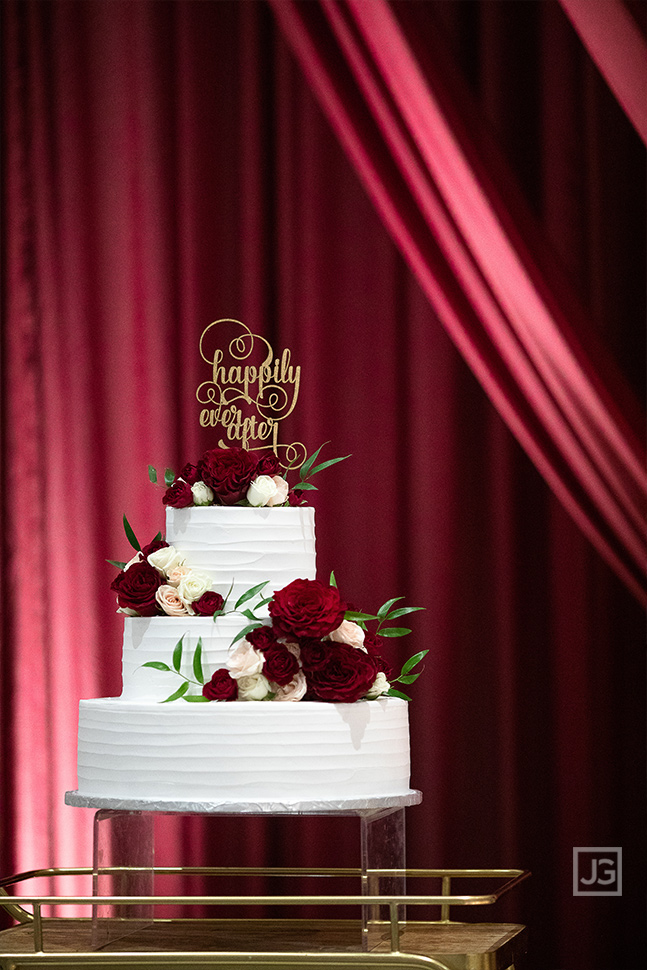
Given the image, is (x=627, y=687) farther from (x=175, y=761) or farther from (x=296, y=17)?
(x=296, y=17)

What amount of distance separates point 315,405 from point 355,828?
110cm

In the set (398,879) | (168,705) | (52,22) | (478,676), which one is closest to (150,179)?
(52,22)

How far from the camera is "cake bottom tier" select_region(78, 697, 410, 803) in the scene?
2.23 meters

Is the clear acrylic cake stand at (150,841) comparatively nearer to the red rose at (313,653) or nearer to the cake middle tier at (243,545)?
the red rose at (313,653)

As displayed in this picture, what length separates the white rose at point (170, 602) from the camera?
93.3 inches

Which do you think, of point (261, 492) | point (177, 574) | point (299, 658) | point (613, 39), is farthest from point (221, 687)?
point (613, 39)

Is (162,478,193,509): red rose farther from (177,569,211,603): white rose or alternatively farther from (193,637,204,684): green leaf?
(193,637,204,684): green leaf

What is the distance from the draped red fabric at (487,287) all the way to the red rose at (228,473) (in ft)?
3.25

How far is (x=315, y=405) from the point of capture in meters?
3.54

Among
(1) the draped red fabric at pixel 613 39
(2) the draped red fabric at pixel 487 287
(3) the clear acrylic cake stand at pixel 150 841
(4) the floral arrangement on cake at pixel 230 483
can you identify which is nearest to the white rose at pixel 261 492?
(4) the floral arrangement on cake at pixel 230 483

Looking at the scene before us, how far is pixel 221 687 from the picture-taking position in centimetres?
226

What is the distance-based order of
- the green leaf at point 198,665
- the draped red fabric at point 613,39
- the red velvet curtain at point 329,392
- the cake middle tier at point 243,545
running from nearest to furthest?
the green leaf at point 198,665 → the cake middle tier at point 243,545 → the draped red fabric at point 613,39 → the red velvet curtain at point 329,392

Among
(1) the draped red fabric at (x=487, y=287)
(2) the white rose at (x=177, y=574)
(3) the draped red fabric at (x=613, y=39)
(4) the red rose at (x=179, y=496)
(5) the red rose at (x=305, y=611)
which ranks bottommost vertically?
(5) the red rose at (x=305, y=611)

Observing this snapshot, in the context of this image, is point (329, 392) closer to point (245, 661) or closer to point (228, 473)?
point (228, 473)
